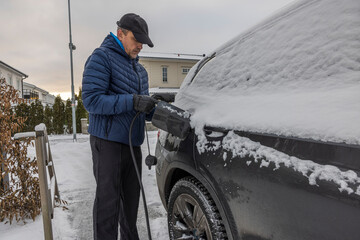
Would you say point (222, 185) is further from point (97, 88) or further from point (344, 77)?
point (97, 88)

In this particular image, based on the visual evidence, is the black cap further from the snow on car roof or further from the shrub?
the shrub

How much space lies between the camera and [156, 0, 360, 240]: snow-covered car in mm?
901

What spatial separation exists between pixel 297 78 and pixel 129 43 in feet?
3.99

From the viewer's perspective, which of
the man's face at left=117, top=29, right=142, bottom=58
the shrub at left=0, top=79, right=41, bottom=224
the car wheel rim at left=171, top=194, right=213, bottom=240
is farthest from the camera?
the shrub at left=0, top=79, right=41, bottom=224

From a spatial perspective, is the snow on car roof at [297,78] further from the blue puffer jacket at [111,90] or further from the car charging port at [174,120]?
the blue puffer jacket at [111,90]

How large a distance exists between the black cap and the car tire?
1.03 metres

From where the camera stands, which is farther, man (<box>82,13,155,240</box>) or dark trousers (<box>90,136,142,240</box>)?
dark trousers (<box>90,136,142,240</box>)

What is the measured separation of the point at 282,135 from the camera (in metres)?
1.08

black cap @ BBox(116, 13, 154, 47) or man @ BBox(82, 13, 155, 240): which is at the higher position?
black cap @ BBox(116, 13, 154, 47)

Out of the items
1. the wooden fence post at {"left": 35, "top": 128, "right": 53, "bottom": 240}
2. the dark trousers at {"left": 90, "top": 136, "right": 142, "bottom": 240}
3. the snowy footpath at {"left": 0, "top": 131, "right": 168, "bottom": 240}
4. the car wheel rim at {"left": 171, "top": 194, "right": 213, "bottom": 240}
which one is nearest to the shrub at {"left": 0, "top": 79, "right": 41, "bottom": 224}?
the snowy footpath at {"left": 0, "top": 131, "right": 168, "bottom": 240}

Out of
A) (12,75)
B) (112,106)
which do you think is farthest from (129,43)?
(12,75)

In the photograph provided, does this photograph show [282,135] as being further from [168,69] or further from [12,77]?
[12,77]

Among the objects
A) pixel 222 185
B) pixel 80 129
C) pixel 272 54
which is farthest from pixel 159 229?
pixel 80 129

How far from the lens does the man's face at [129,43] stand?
1934 mm
